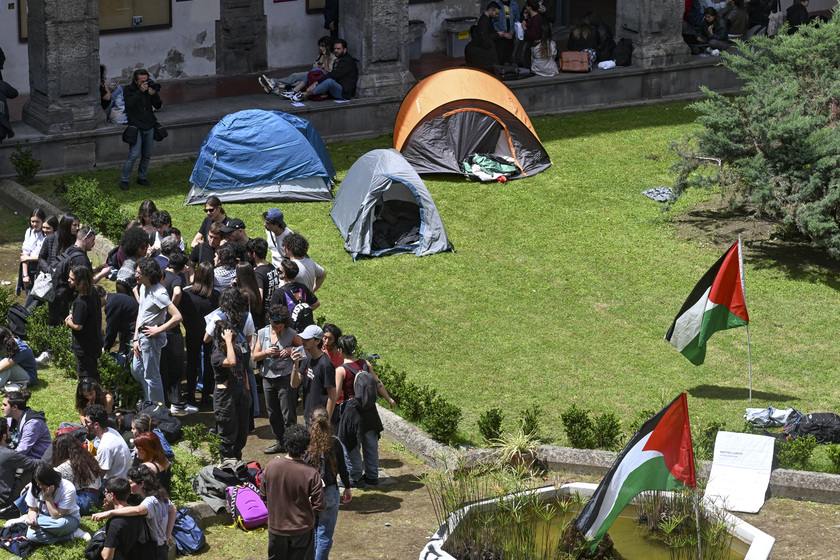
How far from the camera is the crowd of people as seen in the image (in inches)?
371

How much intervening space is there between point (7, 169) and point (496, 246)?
25.7ft

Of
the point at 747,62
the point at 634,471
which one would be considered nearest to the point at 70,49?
the point at 747,62

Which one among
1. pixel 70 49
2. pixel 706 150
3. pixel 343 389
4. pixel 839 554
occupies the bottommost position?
pixel 839 554

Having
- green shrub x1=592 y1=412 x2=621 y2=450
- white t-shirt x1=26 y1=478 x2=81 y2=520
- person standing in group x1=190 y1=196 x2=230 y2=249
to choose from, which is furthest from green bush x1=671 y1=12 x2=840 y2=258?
white t-shirt x1=26 y1=478 x2=81 y2=520

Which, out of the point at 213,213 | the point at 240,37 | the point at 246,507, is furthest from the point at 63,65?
A: the point at 246,507

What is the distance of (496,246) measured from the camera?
17.5 m

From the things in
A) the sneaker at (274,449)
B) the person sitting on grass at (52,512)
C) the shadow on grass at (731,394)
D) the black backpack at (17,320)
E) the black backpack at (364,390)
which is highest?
the black backpack at (364,390)

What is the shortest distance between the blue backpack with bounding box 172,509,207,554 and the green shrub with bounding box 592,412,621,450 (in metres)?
4.06

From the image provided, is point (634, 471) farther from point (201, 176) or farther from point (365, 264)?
point (201, 176)

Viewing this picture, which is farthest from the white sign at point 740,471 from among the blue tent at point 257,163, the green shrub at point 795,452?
the blue tent at point 257,163

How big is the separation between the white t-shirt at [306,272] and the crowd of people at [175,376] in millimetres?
21

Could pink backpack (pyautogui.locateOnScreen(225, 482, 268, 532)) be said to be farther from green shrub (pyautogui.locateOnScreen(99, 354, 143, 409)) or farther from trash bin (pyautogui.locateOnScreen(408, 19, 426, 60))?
trash bin (pyautogui.locateOnScreen(408, 19, 426, 60))

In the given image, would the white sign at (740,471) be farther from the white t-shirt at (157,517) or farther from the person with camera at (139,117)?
the person with camera at (139,117)

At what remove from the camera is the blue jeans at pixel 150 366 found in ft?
39.7
